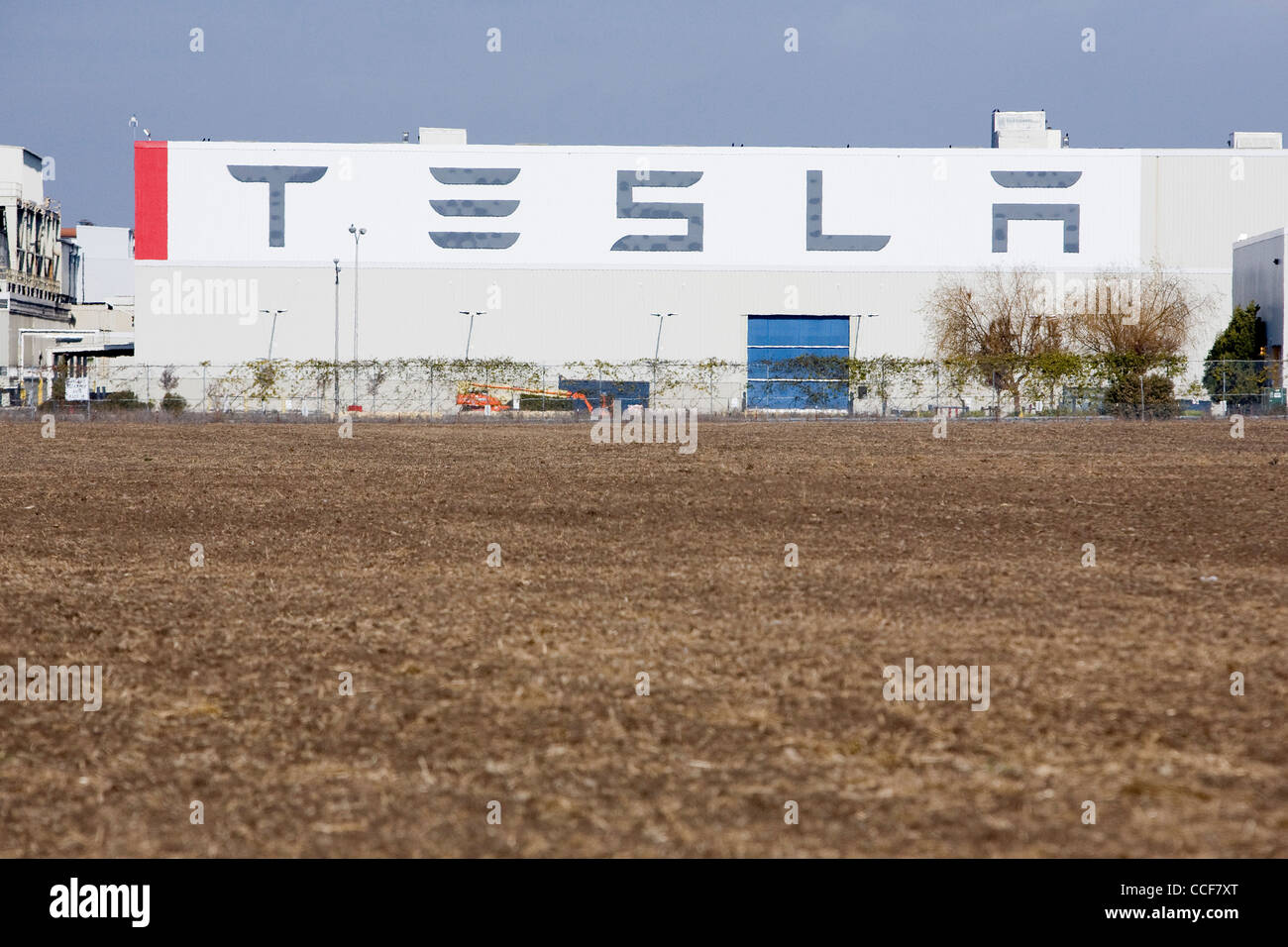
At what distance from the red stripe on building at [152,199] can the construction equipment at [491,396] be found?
19985mm

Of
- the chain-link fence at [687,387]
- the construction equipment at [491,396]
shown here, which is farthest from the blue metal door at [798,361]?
the construction equipment at [491,396]

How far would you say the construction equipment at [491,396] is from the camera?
6088cm

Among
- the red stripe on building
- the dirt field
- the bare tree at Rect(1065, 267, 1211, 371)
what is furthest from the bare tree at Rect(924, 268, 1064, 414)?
the dirt field

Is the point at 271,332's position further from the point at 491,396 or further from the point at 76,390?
the point at 76,390

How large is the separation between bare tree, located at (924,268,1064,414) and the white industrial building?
3.68 ft

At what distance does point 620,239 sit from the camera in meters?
71.6

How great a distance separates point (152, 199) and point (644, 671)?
70.6 meters

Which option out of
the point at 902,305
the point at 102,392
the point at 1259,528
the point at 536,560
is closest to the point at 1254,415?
the point at 902,305

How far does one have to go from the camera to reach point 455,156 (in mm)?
71812

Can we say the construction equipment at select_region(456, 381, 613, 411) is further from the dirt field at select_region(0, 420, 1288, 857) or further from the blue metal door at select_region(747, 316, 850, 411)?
the dirt field at select_region(0, 420, 1288, 857)

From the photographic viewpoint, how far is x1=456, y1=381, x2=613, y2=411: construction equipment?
6088 cm

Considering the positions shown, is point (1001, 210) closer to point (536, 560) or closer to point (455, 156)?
point (455, 156)

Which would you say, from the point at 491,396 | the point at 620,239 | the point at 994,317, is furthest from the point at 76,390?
the point at 994,317
